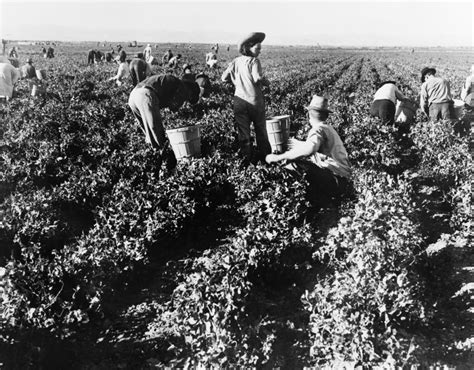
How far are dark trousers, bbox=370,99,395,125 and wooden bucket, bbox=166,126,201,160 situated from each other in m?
3.94

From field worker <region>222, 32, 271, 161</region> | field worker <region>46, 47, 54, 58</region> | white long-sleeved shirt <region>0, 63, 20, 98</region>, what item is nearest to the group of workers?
field worker <region>222, 32, 271, 161</region>

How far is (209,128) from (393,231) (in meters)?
5.58

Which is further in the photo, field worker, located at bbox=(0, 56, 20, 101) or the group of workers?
field worker, located at bbox=(0, 56, 20, 101)

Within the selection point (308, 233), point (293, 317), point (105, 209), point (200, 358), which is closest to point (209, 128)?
point (105, 209)

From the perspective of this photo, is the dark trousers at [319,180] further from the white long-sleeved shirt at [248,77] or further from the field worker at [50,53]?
the field worker at [50,53]

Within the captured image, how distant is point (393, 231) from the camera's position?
12.1 feet

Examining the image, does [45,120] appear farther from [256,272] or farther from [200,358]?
[200,358]

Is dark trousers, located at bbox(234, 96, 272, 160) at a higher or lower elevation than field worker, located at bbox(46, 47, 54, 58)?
lower

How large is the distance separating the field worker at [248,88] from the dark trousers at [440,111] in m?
4.00

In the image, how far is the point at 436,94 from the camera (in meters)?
8.83

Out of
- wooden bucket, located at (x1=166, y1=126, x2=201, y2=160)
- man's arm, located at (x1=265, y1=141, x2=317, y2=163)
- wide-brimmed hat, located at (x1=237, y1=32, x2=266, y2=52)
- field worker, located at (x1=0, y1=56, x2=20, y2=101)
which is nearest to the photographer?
man's arm, located at (x1=265, y1=141, x2=317, y2=163)

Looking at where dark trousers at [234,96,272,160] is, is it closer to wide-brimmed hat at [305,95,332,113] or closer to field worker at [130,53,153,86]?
wide-brimmed hat at [305,95,332,113]

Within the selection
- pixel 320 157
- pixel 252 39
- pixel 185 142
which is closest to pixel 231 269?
pixel 320 157

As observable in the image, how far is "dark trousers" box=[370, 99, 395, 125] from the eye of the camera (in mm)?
8805
